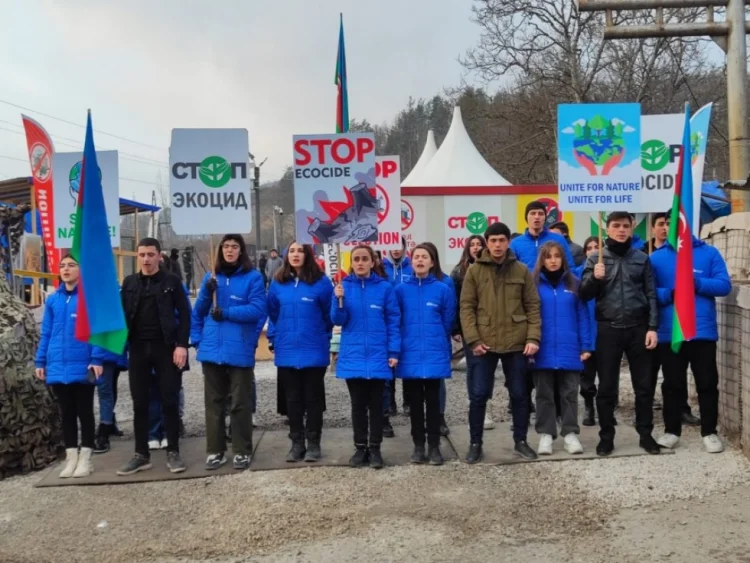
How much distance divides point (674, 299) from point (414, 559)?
10.6 feet

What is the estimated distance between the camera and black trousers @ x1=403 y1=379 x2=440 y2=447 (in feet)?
19.0

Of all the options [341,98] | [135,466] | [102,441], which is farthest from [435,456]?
[341,98]

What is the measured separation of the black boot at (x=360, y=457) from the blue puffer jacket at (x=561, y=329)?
161 cm

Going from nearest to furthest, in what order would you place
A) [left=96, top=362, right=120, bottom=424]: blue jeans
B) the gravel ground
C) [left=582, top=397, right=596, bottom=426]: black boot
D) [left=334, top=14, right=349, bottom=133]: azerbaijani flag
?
1. the gravel ground
2. [left=96, top=362, right=120, bottom=424]: blue jeans
3. [left=582, top=397, right=596, bottom=426]: black boot
4. [left=334, top=14, right=349, bottom=133]: azerbaijani flag

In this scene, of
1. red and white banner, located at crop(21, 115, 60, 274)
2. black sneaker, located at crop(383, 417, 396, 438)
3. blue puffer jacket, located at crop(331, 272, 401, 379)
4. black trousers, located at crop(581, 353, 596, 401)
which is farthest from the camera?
red and white banner, located at crop(21, 115, 60, 274)

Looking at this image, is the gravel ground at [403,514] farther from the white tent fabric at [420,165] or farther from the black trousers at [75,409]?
the white tent fabric at [420,165]

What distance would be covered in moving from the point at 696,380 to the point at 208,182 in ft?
14.7

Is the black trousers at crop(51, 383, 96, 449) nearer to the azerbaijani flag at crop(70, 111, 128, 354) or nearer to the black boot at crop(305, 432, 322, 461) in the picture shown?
the azerbaijani flag at crop(70, 111, 128, 354)

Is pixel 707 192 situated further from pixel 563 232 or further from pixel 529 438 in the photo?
pixel 529 438

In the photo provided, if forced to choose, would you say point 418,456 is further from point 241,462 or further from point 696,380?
point 696,380

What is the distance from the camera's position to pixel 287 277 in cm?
607

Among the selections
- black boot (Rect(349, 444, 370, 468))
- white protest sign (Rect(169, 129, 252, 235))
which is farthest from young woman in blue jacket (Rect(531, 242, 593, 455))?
white protest sign (Rect(169, 129, 252, 235))

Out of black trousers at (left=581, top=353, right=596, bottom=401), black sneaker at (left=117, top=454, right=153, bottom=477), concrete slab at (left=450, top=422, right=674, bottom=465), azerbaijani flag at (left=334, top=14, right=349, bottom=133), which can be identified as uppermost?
azerbaijani flag at (left=334, top=14, right=349, bottom=133)

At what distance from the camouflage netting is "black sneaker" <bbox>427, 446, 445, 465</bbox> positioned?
3.37 metres
